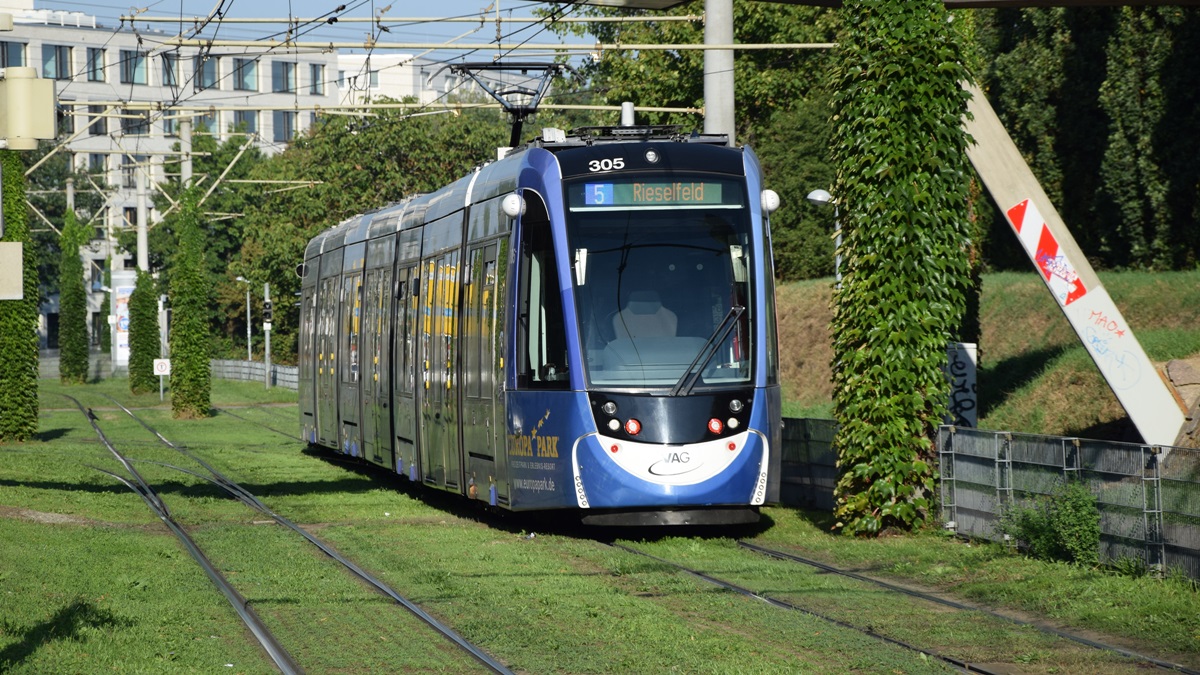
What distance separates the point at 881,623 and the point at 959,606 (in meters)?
1.17

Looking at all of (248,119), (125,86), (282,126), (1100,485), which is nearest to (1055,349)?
(1100,485)

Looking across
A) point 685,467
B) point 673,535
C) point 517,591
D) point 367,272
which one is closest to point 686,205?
point 685,467

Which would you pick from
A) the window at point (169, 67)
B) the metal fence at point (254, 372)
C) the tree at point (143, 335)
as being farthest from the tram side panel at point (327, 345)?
the metal fence at point (254, 372)

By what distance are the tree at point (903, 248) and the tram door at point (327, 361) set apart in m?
12.9

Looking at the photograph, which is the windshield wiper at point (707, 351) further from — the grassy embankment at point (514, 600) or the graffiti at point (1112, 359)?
the graffiti at point (1112, 359)

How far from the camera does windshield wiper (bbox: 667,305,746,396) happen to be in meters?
15.3

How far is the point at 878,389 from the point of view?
16.3m

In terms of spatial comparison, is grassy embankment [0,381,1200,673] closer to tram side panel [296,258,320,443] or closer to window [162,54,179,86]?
tram side panel [296,258,320,443]

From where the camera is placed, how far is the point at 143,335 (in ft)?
204

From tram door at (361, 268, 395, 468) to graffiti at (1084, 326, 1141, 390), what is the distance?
359 inches

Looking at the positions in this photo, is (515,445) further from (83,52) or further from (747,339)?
(83,52)

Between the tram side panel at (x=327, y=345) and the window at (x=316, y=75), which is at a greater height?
the window at (x=316, y=75)

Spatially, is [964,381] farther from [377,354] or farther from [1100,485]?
[377,354]

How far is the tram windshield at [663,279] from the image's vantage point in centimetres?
1538
